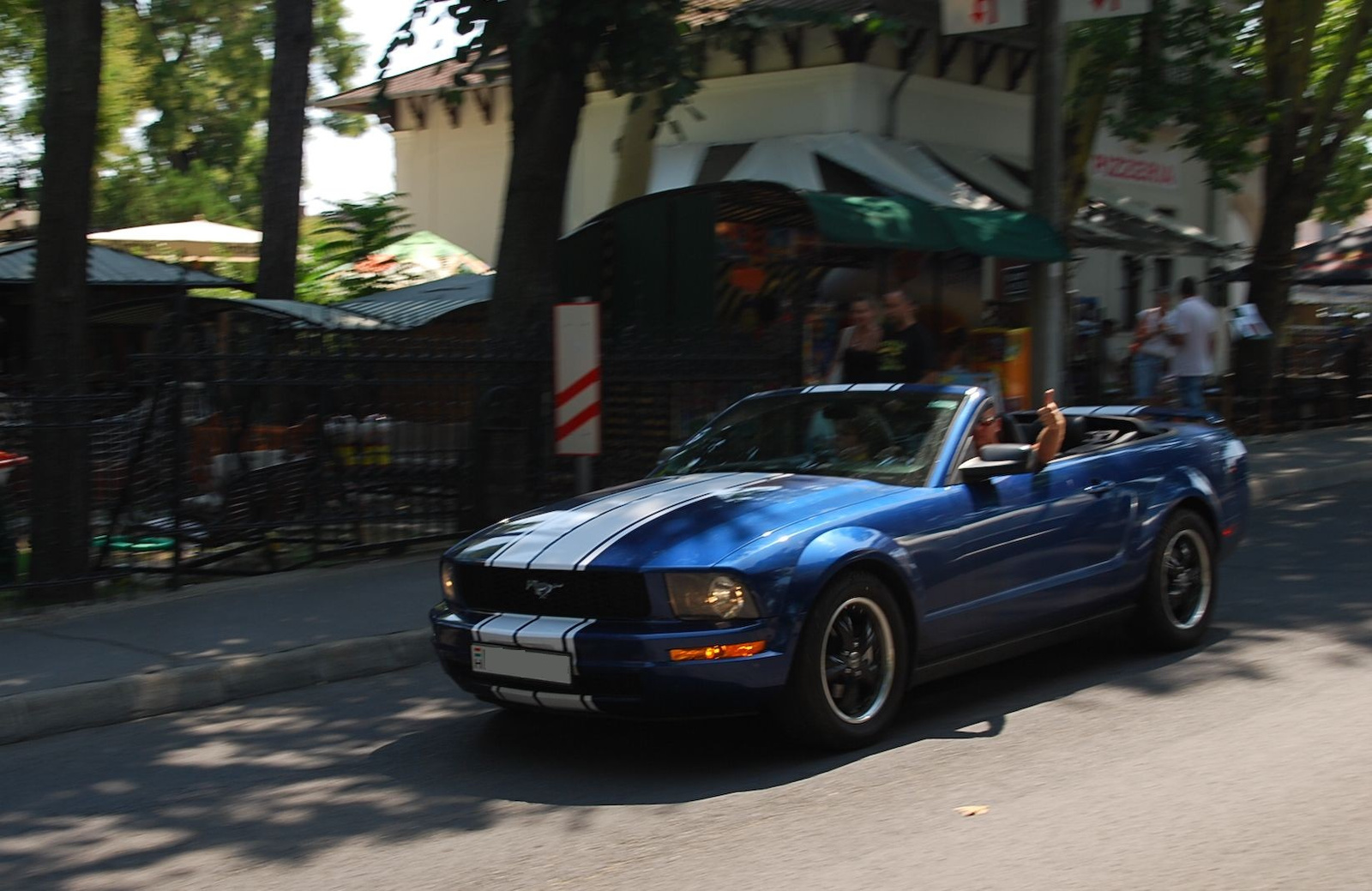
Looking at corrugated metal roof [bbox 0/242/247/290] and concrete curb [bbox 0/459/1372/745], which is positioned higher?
corrugated metal roof [bbox 0/242/247/290]

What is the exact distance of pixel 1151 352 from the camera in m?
16.4

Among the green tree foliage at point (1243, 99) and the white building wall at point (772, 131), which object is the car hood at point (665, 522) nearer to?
the white building wall at point (772, 131)

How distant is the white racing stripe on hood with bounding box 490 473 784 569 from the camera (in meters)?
5.59

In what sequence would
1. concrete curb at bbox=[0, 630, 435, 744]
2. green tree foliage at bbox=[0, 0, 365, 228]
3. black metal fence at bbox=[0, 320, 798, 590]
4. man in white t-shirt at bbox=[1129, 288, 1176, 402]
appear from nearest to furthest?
concrete curb at bbox=[0, 630, 435, 744] < black metal fence at bbox=[0, 320, 798, 590] < man in white t-shirt at bbox=[1129, 288, 1176, 402] < green tree foliage at bbox=[0, 0, 365, 228]

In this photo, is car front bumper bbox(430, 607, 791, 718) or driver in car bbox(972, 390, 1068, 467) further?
driver in car bbox(972, 390, 1068, 467)

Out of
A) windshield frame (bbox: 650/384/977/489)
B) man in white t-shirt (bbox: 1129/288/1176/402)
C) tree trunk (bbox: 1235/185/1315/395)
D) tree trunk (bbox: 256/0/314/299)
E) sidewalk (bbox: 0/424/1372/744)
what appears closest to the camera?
windshield frame (bbox: 650/384/977/489)

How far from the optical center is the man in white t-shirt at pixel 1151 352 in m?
16.3

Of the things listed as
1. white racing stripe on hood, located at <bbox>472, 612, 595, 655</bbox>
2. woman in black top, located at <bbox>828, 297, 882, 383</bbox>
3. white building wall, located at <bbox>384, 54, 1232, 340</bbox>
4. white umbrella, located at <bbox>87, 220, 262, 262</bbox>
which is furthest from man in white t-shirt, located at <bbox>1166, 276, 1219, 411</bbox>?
white umbrella, located at <bbox>87, 220, 262, 262</bbox>

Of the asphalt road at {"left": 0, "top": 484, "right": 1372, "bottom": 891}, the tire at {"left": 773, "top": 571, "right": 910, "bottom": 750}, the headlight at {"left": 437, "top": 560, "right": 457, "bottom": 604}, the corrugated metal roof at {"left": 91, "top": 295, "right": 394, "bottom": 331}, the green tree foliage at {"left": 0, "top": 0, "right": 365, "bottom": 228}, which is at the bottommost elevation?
the asphalt road at {"left": 0, "top": 484, "right": 1372, "bottom": 891}

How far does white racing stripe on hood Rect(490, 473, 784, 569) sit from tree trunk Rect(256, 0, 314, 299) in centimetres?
1095

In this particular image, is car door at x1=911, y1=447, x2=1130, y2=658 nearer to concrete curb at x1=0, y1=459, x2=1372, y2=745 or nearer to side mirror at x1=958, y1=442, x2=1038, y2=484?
side mirror at x1=958, y1=442, x2=1038, y2=484

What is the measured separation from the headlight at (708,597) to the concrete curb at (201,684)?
290 centimetres

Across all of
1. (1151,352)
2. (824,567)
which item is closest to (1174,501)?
(824,567)

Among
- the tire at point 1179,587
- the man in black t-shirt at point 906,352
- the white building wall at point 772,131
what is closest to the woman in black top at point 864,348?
the man in black t-shirt at point 906,352
